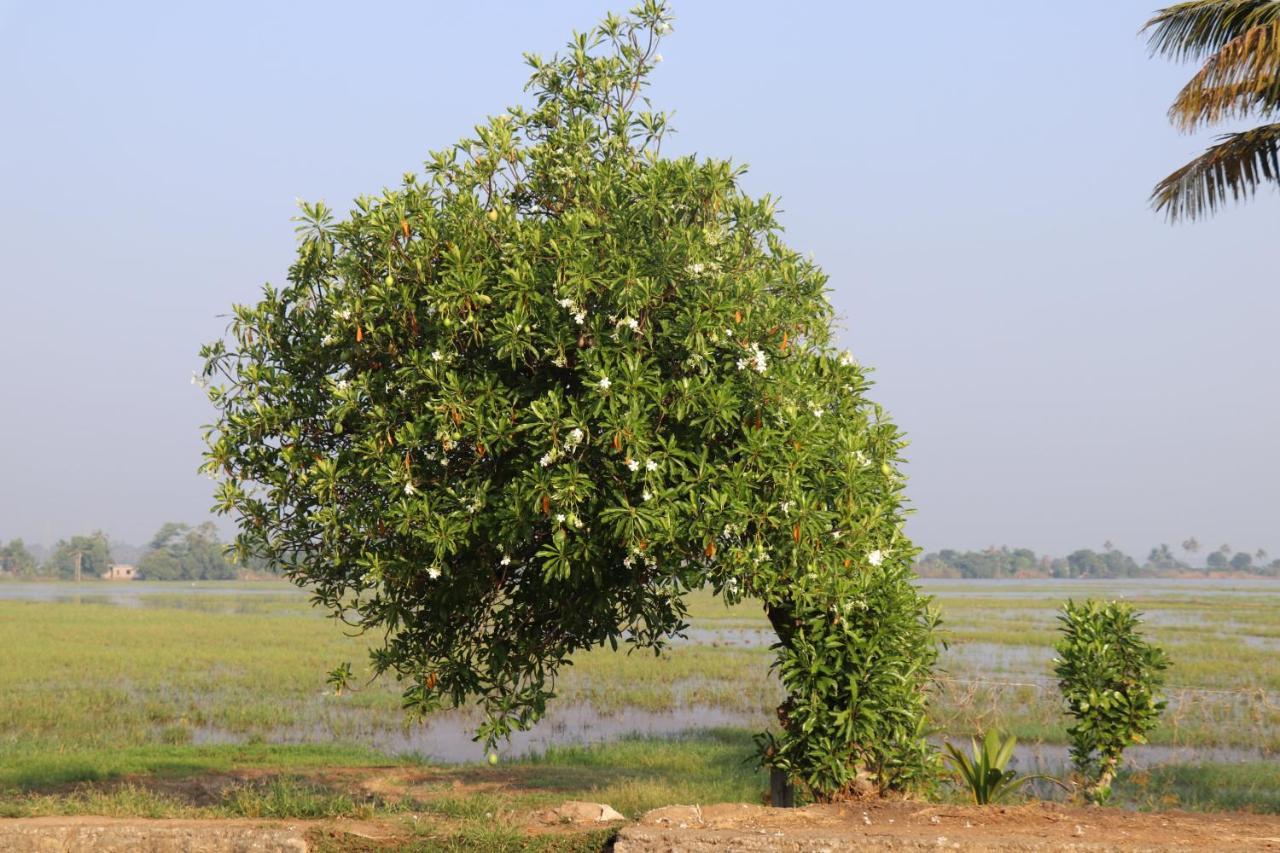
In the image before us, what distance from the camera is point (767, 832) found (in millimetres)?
8992

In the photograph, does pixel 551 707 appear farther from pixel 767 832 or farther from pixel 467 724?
pixel 767 832

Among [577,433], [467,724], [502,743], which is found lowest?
[502,743]

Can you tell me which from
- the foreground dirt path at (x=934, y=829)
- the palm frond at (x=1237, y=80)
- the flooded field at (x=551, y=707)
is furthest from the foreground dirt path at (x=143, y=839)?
the palm frond at (x=1237, y=80)

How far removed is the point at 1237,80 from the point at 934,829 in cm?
1017

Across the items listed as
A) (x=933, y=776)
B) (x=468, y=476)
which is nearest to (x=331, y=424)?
(x=468, y=476)

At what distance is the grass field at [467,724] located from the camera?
14.3 meters

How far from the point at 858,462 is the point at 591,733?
12.6 metres

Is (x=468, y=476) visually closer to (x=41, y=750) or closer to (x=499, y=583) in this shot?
(x=499, y=583)

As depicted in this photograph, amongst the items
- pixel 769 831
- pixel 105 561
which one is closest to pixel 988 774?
pixel 769 831

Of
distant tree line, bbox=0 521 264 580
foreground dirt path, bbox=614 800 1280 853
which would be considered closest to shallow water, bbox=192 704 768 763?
foreground dirt path, bbox=614 800 1280 853

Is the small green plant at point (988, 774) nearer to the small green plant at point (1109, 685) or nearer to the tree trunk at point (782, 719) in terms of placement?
the small green plant at point (1109, 685)

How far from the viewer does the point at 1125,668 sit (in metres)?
12.2

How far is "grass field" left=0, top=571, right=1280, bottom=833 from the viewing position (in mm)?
14344

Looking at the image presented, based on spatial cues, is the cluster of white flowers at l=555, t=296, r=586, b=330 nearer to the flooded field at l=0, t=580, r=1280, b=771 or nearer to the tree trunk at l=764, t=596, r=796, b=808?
the tree trunk at l=764, t=596, r=796, b=808
